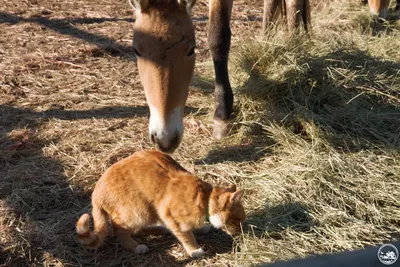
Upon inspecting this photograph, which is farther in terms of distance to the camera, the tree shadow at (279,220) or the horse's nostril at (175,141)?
the horse's nostril at (175,141)

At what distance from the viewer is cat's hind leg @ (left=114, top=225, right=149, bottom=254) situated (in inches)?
114

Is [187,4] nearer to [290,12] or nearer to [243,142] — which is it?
[243,142]

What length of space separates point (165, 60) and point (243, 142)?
1.05 metres

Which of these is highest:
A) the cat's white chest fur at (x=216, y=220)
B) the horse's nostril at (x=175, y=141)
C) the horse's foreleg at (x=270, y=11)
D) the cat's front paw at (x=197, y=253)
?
the horse's foreleg at (x=270, y=11)

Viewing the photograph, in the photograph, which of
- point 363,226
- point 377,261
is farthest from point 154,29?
point 377,261

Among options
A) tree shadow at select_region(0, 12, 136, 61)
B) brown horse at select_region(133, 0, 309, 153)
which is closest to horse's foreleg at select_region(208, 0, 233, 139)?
brown horse at select_region(133, 0, 309, 153)

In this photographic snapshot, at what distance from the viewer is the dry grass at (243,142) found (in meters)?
2.95

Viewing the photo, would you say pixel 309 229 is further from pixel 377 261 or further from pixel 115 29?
pixel 115 29

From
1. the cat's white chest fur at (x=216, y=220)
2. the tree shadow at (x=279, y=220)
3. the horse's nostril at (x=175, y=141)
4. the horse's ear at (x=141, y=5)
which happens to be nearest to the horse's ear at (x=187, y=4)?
the horse's ear at (x=141, y=5)

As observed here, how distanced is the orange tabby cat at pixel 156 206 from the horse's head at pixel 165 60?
47cm

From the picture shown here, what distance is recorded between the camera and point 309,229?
300 cm

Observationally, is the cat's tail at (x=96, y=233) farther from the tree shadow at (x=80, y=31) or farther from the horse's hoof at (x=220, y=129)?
the tree shadow at (x=80, y=31)

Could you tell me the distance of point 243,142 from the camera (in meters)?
4.15

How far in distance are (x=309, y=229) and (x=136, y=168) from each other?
99cm
